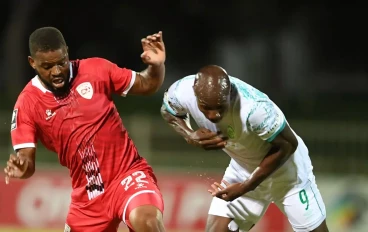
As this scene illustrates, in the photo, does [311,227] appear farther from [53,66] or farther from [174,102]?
[53,66]

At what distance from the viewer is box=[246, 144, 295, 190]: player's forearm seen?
595 cm

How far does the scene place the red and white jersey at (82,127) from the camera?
19.6ft

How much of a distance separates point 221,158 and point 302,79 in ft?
22.2

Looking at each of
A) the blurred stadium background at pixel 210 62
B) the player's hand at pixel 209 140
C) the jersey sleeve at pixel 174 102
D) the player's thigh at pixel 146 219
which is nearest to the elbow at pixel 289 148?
the player's hand at pixel 209 140

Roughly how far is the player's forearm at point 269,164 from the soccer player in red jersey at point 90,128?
0.69 metres

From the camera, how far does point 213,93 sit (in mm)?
5418

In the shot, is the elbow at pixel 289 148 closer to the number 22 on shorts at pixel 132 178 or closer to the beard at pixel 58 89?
the number 22 on shorts at pixel 132 178

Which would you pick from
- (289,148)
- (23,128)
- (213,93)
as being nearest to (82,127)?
(23,128)

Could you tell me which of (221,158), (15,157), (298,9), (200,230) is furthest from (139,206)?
(298,9)

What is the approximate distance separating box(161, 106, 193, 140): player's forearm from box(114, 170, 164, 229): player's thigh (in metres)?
0.43

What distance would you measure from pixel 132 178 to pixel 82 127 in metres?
0.52

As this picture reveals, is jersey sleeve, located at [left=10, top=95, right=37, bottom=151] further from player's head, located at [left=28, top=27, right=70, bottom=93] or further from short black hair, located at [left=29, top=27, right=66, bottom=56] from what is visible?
short black hair, located at [left=29, top=27, right=66, bottom=56]

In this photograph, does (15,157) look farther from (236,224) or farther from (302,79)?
(302,79)

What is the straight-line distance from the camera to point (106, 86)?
6082mm
